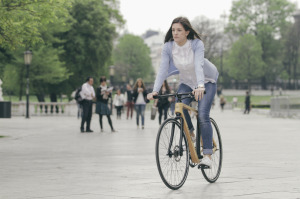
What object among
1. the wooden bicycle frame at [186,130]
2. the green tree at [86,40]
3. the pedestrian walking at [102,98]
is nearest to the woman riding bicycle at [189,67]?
Answer: the wooden bicycle frame at [186,130]

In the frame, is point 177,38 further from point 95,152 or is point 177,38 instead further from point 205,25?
point 205,25

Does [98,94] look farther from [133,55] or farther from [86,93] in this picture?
[133,55]

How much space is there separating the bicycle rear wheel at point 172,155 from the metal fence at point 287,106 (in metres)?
28.2

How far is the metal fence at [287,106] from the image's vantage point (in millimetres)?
34438

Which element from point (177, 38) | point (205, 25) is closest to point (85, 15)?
point (177, 38)

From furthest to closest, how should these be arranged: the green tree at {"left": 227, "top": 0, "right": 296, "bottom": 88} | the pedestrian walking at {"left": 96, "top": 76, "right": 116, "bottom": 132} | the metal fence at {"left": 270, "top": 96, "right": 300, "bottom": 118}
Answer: the green tree at {"left": 227, "top": 0, "right": 296, "bottom": 88}, the metal fence at {"left": 270, "top": 96, "right": 300, "bottom": 118}, the pedestrian walking at {"left": 96, "top": 76, "right": 116, "bottom": 132}

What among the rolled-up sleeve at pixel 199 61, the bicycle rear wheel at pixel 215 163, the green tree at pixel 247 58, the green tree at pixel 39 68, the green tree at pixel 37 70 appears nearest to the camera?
the rolled-up sleeve at pixel 199 61

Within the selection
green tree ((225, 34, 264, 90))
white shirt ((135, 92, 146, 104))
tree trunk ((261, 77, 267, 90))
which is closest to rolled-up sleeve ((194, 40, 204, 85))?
white shirt ((135, 92, 146, 104))

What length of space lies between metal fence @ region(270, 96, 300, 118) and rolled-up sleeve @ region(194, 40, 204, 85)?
28.1m

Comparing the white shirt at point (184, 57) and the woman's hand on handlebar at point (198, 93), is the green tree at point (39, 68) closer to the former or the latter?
the white shirt at point (184, 57)

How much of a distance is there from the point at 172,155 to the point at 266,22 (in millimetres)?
86890

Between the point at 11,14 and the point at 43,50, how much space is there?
2522 cm

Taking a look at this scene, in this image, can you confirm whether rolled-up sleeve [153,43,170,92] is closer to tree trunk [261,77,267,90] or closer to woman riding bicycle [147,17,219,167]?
woman riding bicycle [147,17,219,167]

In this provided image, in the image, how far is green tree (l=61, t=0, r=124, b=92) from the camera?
4456 cm
